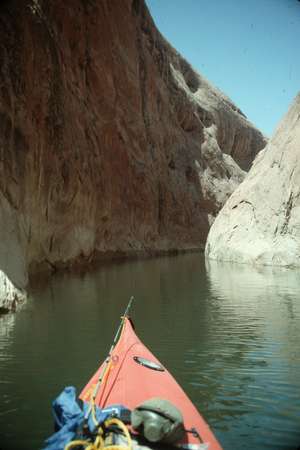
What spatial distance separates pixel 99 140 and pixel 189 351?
24.8 metres

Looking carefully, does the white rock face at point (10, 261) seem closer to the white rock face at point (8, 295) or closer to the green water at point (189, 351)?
the white rock face at point (8, 295)

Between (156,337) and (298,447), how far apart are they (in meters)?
4.25

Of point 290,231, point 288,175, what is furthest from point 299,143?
point 290,231

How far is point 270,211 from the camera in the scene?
23.4 m

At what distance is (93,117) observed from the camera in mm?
28953

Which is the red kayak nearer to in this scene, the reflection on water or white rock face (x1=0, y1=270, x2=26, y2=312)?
the reflection on water

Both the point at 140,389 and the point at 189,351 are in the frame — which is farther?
the point at 189,351

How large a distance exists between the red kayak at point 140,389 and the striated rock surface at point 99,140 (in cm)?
696

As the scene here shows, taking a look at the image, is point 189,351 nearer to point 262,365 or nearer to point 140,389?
point 262,365

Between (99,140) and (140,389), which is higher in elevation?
(99,140)

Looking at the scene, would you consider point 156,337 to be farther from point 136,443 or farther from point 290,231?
point 290,231

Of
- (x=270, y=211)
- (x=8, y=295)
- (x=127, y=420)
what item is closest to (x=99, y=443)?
(x=127, y=420)

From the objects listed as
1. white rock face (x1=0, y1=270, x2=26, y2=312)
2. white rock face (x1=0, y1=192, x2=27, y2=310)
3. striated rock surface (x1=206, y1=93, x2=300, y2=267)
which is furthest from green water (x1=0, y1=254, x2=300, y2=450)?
striated rock surface (x1=206, y1=93, x2=300, y2=267)

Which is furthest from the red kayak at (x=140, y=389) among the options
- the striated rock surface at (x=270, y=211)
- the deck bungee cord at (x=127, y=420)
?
the striated rock surface at (x=270, y=211)
